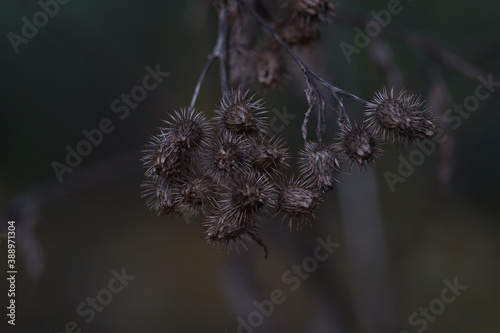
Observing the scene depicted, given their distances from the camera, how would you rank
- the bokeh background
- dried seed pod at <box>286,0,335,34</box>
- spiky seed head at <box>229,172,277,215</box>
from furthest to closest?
the bokeh background < dried seed pod at <box>286,0,335,34</box> < spiky seed head at <box>229,172,277,215</box>

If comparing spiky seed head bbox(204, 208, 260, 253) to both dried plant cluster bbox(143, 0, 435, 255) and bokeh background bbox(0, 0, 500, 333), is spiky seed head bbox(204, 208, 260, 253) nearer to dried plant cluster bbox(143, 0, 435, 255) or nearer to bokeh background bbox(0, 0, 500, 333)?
dried plant cluster bbox(143, 0, 435, 255)

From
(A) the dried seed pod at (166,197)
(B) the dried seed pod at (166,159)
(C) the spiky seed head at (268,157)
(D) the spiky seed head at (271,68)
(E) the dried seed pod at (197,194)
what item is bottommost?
(C) the spiky seed head at (268,157)

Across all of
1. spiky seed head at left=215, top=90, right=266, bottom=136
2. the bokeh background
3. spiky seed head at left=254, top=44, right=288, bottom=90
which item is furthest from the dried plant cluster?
the bokeh background

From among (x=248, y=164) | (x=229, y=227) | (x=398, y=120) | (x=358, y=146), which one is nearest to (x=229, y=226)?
(x=229, y=227)

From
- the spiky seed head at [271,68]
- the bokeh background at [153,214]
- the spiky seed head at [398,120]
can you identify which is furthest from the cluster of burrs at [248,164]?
the bokeh background at [153,214]

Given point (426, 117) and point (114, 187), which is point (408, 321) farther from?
point (114, 187)

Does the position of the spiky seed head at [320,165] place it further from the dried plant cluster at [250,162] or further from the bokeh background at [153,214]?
the bokeh background at [153,214]

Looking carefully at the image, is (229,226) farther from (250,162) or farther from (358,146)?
(358,146)

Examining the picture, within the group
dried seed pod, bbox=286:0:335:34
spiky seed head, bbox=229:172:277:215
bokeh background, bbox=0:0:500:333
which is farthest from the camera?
bokeh background, bbox=0:0:500:333
